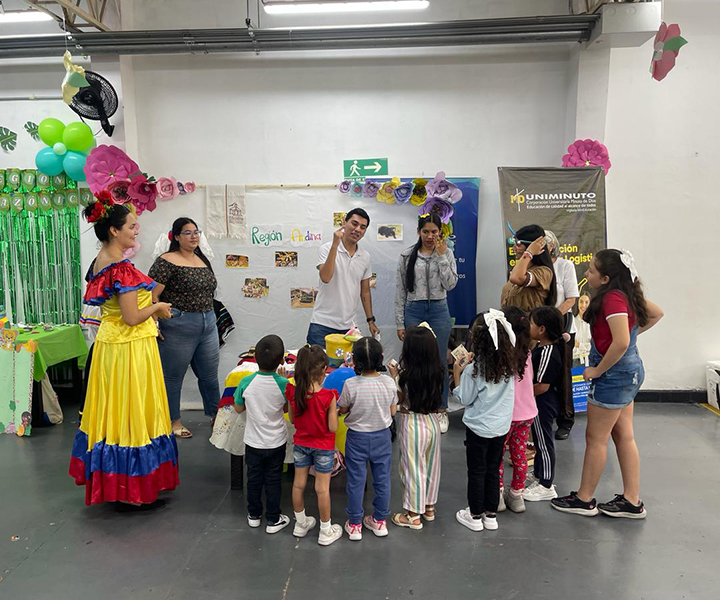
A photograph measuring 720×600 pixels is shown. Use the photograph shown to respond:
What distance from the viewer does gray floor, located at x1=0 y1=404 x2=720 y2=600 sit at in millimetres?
2338

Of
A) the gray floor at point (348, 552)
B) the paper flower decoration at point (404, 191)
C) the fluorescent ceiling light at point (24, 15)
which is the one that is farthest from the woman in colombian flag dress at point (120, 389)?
the fluorescent ceiling light at point (24, 15)

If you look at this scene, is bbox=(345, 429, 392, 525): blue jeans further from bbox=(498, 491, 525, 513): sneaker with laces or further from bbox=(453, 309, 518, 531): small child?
bbox=(498, 491, 525, 513): sneaker with laces

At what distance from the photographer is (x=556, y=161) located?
4781 mm

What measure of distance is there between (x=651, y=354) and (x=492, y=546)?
123 inches

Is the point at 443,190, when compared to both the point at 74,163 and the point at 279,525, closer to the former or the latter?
the point at 279,525

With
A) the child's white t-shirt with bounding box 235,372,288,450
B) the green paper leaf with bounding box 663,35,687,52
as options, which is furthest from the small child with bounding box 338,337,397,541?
the green paper leaf with bounding box 663,35,687,52

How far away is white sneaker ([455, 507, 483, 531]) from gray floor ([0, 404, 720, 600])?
0.16 ft

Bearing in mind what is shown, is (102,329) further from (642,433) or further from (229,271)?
(642,433)

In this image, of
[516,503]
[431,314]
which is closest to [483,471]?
[516,503]

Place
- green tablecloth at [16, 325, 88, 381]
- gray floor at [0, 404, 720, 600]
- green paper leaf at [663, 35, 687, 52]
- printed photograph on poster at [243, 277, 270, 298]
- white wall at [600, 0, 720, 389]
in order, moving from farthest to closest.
Result: printed photograph on poster at [243, 277, 270, 298] < white wall at [600, 0, 720, 389] < green tablecloth at [16, 325, 88, 381] < green paper leaf at [663, 35, 687, 52] < gray floor at [0, 404, 720, 600]

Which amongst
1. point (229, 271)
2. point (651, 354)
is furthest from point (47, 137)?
point (651, 354)

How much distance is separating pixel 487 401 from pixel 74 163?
396 centimetres

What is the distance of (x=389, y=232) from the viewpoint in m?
4.74

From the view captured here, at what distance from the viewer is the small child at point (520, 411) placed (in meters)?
2.69
